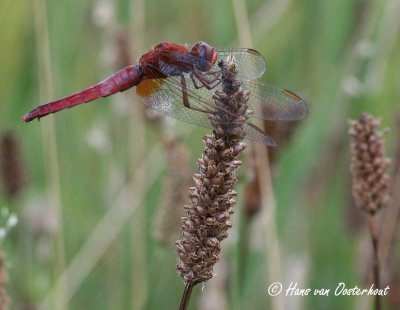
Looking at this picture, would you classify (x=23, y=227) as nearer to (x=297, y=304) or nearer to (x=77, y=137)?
(x=77, y=137)

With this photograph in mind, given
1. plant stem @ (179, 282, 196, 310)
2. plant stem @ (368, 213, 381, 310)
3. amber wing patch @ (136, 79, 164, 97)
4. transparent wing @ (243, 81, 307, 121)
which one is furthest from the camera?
amber wing patch @ (136, 79, 164, 97)

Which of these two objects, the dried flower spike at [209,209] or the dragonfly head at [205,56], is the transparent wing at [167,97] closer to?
the dragonfly head at [205,56]

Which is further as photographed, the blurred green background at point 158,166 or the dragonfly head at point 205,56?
the blurred green background at point 158,166

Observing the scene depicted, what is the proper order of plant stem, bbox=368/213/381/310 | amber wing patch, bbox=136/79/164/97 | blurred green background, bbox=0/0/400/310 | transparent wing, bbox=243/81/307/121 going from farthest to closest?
blurred green background, bbox=0/0/400/310 < amber wing patch, bbox=136/79/164/97 < transparent wing, bbox=243/81/307/121 < plant stem, bbox=368/213/381/310

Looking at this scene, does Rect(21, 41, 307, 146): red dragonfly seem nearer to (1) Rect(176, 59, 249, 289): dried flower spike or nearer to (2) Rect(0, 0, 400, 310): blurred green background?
(2) Rect(0, 0, 400, 310): blurred green background

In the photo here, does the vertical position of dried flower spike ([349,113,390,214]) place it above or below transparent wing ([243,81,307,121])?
below

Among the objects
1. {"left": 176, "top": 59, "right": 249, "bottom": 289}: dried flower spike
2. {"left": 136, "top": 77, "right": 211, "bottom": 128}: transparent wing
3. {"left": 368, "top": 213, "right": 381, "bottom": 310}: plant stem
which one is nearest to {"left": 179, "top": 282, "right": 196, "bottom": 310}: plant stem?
{"left": 176, "top": 59, "right": 249, "bottom": 289}: dried flower spike

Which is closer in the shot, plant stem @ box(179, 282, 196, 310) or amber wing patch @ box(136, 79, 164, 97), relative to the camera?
plant stem @ box(179, 282, 196, 310)

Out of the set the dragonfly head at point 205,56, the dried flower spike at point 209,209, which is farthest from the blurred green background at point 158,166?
the dried flower spike at point 209,209
